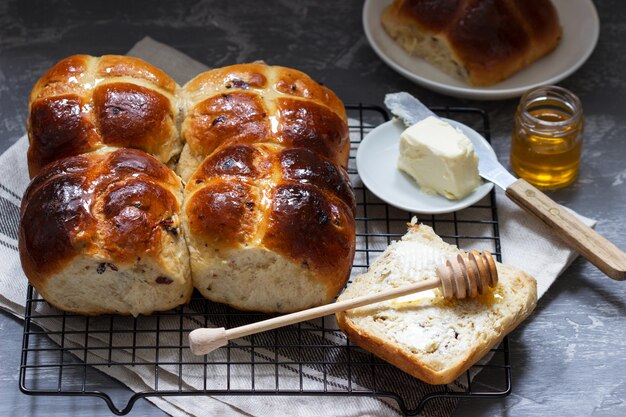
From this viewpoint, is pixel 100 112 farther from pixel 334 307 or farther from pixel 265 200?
pixel 334 307

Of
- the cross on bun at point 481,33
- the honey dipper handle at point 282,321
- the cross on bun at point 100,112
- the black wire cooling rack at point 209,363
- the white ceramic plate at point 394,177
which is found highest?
the cross on bun at point 100,112

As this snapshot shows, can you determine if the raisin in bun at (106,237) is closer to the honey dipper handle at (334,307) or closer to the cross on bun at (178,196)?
the cross on bun at (178,196)

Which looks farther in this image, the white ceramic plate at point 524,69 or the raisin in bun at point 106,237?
the white ceramic plate at point 524,69

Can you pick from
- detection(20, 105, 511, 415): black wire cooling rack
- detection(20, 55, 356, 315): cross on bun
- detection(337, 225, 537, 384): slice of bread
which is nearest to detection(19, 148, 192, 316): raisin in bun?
detection(20, 55, 356, 315): cross on bun

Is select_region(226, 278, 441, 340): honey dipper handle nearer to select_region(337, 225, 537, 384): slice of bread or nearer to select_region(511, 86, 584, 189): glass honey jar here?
select_region(337, 225, 537, 384): slice of bread

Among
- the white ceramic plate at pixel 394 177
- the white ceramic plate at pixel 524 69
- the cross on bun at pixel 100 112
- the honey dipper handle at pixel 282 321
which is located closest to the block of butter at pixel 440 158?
the white ceramic plate at pixel 394 177
